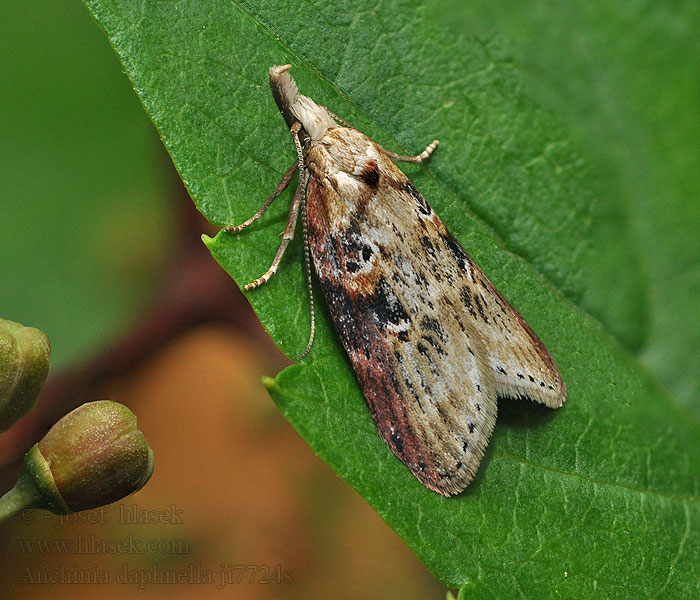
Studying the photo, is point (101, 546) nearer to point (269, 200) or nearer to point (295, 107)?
point (269, 200)

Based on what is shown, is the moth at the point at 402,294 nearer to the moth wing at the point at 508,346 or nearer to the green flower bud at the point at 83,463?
the moth wing at the point at 508,346

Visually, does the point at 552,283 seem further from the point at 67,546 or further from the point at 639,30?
the point at 67,546

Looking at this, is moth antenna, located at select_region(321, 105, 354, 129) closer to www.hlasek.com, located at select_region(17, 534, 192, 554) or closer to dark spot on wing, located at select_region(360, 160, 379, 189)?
dark spot on wing, located at select_region(360, 160, 379, 189)

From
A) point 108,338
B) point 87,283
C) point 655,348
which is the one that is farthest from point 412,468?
point 87,283

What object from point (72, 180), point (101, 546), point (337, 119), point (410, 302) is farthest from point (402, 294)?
point (72, 180)

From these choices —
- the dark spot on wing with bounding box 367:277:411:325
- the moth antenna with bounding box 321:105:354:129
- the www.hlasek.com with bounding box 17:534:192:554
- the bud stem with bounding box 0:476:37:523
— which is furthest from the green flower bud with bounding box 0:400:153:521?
the www.hlasek.com with bounding box 17:534:192:554

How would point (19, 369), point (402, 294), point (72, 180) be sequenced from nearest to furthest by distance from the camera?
point (19, 369), point (402, 294), point (72, 180)

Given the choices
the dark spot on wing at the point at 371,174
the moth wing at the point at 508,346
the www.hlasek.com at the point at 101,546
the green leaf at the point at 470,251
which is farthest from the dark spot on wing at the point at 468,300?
the www.hlasek.com at the point at 101,546
